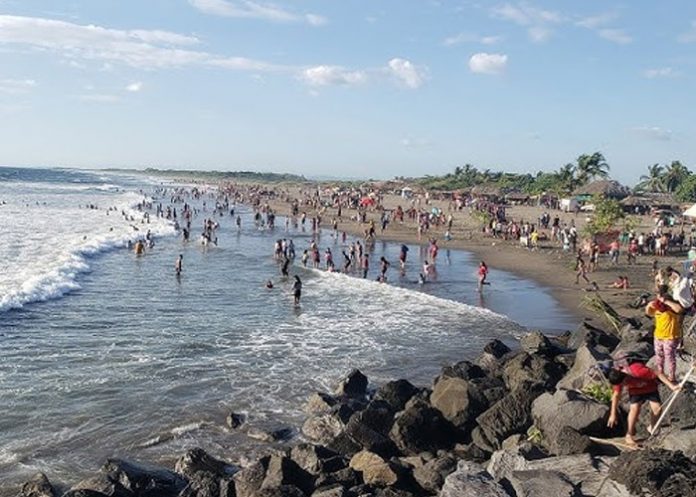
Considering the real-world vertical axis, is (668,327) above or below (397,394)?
above

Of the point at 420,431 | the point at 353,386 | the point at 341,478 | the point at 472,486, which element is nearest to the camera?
the point at 472,486

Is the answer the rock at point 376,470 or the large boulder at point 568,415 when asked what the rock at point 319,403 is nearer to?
the rock at point 376,470

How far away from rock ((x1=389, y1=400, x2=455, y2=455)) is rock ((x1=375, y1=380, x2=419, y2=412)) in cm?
159

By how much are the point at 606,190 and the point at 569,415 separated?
55.2m

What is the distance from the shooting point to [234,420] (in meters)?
13.9

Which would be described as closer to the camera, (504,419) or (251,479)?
(251,479)

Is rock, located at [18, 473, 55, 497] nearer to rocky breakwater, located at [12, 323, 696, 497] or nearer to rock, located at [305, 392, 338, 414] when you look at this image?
rocky breakwater, located at [12, 323, 696, 497]

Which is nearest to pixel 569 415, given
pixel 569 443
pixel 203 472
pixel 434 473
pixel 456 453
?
pixel 569 443

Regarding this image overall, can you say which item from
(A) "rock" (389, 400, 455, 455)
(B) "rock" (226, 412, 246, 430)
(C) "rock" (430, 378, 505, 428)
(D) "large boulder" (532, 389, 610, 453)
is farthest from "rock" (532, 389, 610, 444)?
(B) "rock" (226, 412, 246, 430)

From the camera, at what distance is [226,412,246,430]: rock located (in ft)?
45.2

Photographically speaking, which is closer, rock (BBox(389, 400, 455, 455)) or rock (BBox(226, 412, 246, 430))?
rock (BBox(389, 400, 455, 455))

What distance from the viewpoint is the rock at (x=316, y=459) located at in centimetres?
1088

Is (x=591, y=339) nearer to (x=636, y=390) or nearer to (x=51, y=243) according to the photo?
(x=636, y=390)

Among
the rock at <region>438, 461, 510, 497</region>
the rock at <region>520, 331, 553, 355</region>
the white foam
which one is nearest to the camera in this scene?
the rock at <region>438, 461, 510, 497</region>
